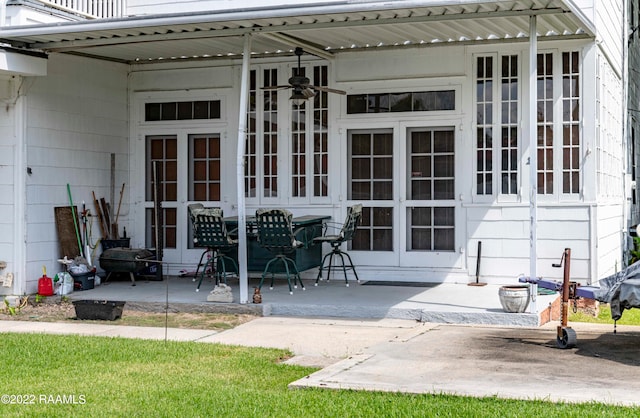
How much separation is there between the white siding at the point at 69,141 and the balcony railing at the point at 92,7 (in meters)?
0.67

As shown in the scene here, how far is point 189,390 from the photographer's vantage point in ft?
21.4

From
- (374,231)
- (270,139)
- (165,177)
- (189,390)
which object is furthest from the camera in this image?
(165,177)

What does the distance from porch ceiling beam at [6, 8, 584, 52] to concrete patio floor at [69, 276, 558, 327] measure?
9.70ft

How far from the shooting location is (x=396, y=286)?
Answer: 1197 centimetres

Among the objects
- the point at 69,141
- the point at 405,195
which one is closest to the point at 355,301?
the point at 405,195

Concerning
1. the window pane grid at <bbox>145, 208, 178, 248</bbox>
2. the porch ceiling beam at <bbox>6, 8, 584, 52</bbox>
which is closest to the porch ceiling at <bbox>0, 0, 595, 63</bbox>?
the porch ceiling beam at <bbox>6, 8, 584, 52</bbox>

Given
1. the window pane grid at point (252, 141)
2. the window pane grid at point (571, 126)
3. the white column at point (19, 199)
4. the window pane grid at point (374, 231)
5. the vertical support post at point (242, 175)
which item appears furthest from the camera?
the window pane grid at point (252, 141)

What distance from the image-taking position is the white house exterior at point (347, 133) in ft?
37.8

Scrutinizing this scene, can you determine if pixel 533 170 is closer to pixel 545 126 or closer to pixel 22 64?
pixel 545 126

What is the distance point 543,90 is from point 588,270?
2409 mm

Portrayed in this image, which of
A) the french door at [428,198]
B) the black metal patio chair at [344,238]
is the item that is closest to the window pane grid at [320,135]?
the black metal patio chair at [344,238]

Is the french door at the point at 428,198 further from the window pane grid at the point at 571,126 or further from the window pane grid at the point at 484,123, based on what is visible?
the window pane grid at the point at 571,126

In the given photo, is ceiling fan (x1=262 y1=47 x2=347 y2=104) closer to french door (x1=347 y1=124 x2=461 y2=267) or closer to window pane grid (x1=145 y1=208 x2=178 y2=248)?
french door (x1=347 y1=124 x2=461 y2=267)

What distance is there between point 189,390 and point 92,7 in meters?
7.85
